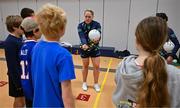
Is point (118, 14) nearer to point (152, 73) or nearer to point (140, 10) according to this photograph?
point (140, 10)

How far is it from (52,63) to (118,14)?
17.4ft

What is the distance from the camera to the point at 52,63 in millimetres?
1303

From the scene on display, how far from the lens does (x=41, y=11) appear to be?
51.4 inches

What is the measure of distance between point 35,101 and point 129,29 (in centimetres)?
524

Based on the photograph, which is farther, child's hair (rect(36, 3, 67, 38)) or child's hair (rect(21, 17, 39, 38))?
child's hair (rect(21, 17, 39, 38))

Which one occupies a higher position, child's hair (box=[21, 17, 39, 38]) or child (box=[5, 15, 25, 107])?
child's hair (box=[21, 17, 39, 38])

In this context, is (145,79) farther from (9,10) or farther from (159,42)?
(9,10)

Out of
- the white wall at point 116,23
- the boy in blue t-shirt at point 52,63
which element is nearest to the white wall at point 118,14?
the white wall at point 116,23

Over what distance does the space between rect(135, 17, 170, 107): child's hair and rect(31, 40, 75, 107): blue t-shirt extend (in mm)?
487

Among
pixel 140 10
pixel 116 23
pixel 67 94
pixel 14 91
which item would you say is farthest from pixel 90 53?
pixel 140 10

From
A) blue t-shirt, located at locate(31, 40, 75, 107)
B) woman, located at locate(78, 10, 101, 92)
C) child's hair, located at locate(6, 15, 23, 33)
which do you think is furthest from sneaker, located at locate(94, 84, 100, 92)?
blue t-shirt, located at locate(31, 40, 75, 107)

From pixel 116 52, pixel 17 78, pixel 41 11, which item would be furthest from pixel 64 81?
pixel 116 52

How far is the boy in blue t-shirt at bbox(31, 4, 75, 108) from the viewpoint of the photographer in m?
1.29

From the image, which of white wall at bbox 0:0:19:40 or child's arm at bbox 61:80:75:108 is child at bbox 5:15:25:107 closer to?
child's arm at bbox 61:80:75:108
